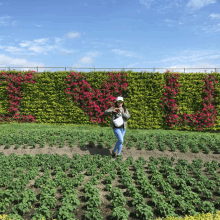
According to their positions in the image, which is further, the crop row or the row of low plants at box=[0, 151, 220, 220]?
the crop row

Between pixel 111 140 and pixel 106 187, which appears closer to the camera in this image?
pixel 106 187

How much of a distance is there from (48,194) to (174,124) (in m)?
9.84

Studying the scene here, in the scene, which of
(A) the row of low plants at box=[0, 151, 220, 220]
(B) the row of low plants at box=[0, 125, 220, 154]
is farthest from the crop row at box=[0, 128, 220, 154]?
(A) the row of low plants at box=[0, 151, 220, 220]

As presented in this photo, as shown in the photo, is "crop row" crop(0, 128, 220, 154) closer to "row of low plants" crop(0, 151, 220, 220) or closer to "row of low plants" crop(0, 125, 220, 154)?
"row of low plants" crop(0, 125, 220, 154)

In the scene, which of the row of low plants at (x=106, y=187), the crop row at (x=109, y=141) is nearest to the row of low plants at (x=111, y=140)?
the crop row at (x=109, y=141)

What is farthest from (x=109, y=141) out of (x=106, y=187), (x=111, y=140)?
(x=106, y=187)

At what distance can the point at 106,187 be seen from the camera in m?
4.79

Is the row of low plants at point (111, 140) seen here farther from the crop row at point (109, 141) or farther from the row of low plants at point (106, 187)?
the row of low plants at point (106, 187)

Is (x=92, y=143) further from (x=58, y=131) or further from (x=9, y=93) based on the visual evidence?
(x=9, y=93)

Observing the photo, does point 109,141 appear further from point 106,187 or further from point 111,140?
point 106,187

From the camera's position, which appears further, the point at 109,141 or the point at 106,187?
the point at 109,141

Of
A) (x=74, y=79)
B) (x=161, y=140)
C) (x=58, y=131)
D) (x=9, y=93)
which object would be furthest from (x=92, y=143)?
(x=9, y=93)

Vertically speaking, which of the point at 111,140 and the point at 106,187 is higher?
the point at 111,140

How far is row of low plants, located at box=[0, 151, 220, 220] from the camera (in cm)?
389
